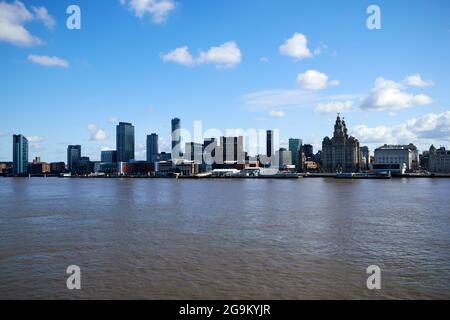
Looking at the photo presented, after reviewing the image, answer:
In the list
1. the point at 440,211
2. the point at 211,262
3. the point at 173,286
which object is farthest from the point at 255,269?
the point at 440,211

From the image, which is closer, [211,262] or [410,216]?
[211,262]

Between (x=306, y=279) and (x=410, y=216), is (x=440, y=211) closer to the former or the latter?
(x=410, y=216)
